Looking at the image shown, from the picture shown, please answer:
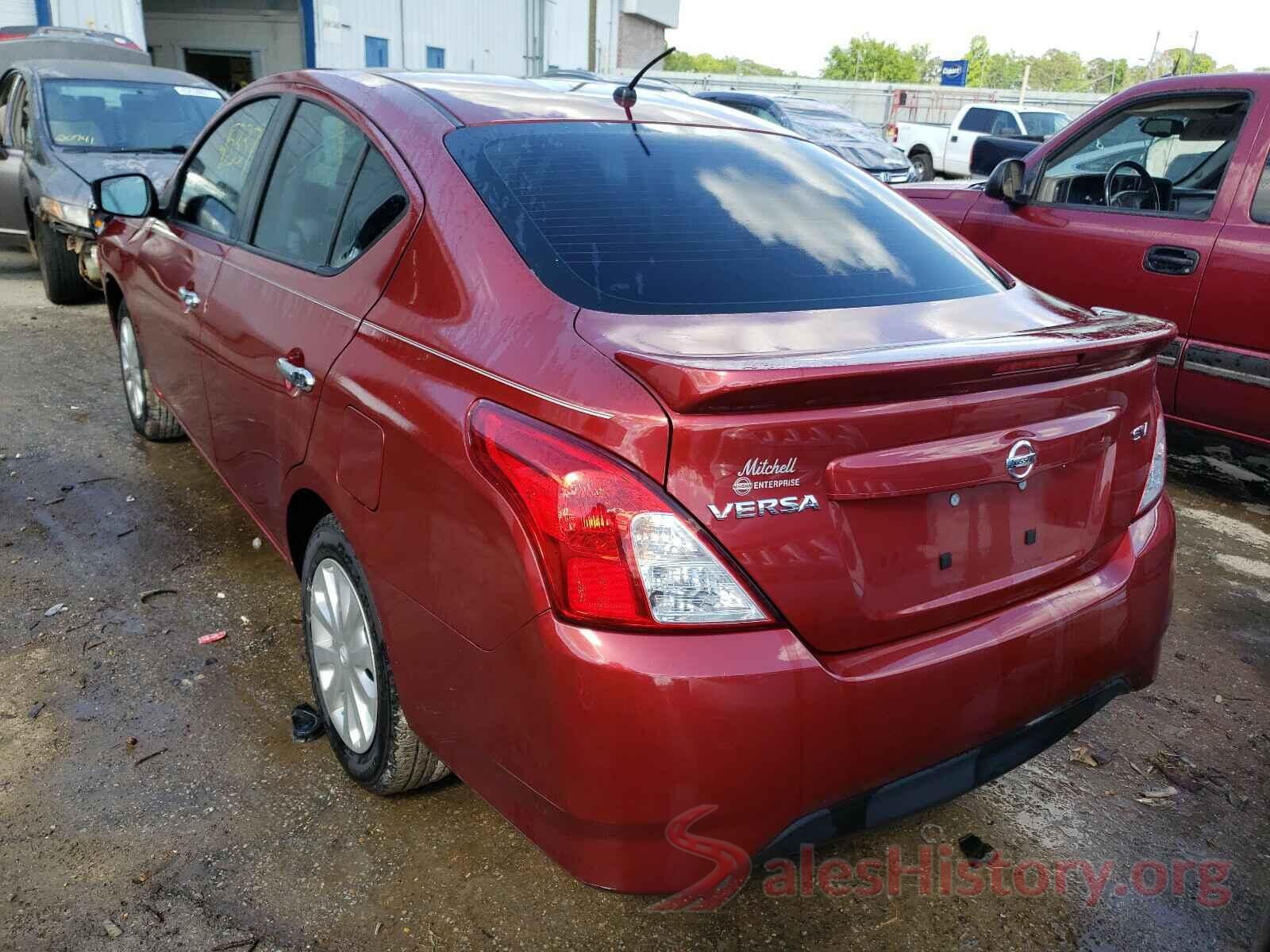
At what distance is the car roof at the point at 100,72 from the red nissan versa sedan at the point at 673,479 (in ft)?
23.0

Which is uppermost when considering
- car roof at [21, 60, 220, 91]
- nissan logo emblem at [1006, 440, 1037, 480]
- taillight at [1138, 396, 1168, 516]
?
car roof at [21, 60, 220, 91]

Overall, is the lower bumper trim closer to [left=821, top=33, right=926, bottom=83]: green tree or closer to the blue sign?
the blue sign

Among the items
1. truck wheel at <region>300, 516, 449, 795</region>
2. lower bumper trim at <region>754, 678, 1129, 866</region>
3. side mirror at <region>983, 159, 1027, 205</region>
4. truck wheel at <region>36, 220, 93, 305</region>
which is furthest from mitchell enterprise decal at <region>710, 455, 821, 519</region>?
truck wheel at <region>36, 220, 93, 305</region>

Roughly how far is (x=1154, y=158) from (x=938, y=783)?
426cm

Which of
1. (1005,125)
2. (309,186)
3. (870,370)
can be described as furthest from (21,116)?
(1005,125)

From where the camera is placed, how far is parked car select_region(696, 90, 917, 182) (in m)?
13.0

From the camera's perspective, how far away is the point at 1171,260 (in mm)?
4500

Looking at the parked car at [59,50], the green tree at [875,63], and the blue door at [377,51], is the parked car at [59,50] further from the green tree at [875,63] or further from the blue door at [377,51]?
the green tree at [875,63]

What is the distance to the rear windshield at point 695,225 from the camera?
2.11m

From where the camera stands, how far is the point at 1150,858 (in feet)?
8.11

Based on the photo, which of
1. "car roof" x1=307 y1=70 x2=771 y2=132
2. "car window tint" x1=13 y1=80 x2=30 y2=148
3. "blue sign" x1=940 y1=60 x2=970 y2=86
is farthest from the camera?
"blue sign" x1=940 y1=60 x2=970 y2=86

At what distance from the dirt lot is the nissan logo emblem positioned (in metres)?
0.94

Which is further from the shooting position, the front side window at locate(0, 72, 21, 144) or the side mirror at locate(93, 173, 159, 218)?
the front side window at locate(0, 72, 21, 144)

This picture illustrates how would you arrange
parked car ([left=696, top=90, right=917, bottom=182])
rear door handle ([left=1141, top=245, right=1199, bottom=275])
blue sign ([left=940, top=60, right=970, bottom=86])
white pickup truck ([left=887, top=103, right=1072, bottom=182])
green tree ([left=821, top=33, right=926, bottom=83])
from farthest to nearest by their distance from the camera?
green tree ([left=821, top=33, right=926, bottom=83]), blue sign ([left=940, top=60, right=970, bottom=86]), white pickup truck ([left=887, top=103, right=1072, bottom=182]), parked car ([left=696, top=90, right=917, bottom=182]), rear door handle ([left=1141, top=245, right=1199, bottom=275])
